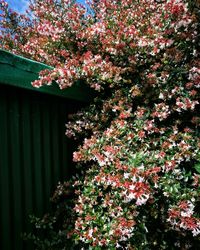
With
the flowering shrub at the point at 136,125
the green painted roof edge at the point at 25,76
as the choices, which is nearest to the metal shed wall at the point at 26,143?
the green painted roof edge at the point at 25,76

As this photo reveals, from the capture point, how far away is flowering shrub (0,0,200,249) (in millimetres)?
2559

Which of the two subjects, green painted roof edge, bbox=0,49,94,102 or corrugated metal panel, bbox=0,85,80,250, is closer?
green painted roof edge, bbox=0,49,94,102

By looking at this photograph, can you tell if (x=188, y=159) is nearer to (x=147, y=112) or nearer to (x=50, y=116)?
(x=147, y=112)

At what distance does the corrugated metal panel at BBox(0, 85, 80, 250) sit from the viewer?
2.55 metres

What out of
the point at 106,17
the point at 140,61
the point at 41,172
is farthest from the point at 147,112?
the point at 106,17

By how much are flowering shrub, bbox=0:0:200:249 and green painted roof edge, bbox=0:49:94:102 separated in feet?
0.31

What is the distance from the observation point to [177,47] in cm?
331

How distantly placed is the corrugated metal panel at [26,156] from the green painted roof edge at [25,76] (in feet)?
0.46

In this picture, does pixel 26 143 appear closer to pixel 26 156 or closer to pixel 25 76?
pixel 26 156

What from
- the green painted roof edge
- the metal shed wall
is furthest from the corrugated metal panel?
the green painted roof edge

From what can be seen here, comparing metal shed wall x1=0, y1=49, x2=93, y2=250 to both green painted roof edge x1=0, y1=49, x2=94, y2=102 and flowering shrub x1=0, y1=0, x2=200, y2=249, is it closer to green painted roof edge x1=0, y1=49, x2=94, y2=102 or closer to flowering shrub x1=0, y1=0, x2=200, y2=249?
green painted roof edge x1=0, y1=49, x2=94, y2=102

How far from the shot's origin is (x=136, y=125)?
310 centimetres

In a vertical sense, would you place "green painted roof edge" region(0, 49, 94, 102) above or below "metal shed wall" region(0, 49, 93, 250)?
above

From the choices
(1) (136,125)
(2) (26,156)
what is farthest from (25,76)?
(1) (136,125)
